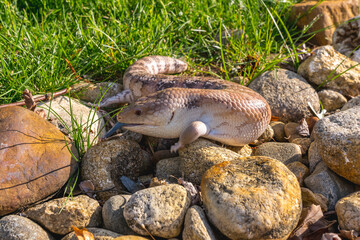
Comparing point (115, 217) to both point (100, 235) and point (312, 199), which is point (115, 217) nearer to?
point (100, 235)

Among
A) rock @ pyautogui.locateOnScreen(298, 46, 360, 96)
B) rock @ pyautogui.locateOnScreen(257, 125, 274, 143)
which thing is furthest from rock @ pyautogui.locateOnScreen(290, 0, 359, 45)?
rock @ pyautogui.locateOnScreen(257, 125, 274, 143)

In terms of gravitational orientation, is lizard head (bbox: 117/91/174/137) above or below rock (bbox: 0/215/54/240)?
above

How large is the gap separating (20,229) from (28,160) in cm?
63

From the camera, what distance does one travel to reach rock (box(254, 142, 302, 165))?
3.77 m

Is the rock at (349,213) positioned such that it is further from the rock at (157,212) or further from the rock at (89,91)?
the rock at (89,91)

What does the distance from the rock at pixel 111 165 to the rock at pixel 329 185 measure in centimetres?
158

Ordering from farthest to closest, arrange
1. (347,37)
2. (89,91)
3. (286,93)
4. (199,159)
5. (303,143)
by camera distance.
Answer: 1. (347,37)
2. (89,91)
3. (286,93)
4. (303,143)
5. (199,159)

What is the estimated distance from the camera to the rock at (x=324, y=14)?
18.6 feet

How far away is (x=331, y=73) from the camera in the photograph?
4773 millimetres

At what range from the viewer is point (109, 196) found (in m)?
3.47

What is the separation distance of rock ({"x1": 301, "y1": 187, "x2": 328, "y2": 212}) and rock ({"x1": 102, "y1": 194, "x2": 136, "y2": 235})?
1420mm

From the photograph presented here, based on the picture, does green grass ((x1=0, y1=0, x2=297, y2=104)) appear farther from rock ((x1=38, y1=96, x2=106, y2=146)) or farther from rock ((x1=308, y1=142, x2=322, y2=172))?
rock ((x1=308, y1=142, x2=322, y2=172))

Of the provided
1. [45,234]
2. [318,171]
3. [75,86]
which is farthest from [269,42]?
[45,234]

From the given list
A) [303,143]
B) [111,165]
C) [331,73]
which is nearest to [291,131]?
[303,143]
